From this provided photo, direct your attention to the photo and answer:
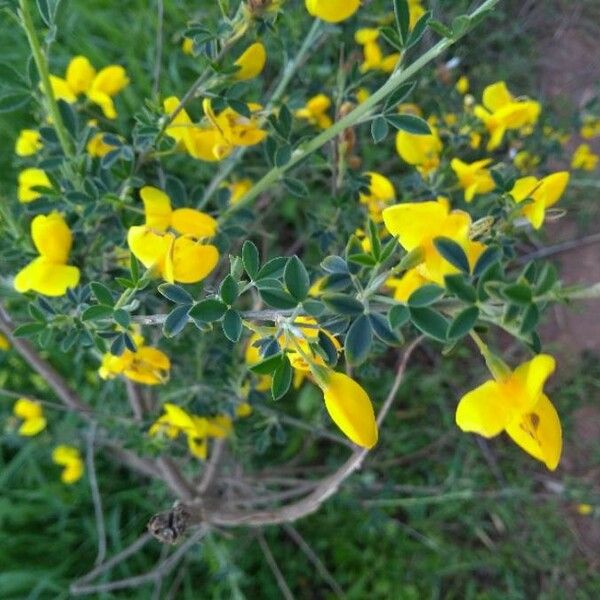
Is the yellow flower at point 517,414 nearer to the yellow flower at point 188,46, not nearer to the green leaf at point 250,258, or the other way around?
the green leaf at point 250,258

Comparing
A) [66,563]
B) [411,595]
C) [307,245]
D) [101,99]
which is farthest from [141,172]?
[411,595]

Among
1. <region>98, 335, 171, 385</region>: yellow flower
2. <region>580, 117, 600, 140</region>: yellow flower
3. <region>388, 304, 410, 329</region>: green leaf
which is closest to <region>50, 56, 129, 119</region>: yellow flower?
<region>98, 335, 171, 385</region>: yellow flower

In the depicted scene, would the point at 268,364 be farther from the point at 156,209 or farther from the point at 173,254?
the point at 156,209

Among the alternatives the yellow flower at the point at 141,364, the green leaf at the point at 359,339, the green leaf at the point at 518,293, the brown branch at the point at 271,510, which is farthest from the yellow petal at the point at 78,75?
the green leaf at the point at 518,293

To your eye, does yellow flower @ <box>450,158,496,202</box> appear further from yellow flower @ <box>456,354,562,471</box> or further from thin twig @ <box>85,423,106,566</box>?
thin twig @ <box>85,423,106,566</box>

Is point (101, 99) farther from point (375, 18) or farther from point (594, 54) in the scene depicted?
point (594, 54)

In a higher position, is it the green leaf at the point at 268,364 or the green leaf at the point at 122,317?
the green leaf at the point at 122,317
